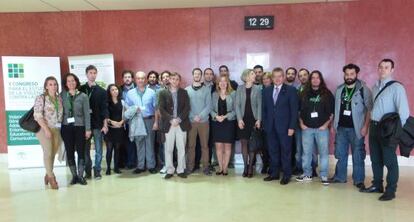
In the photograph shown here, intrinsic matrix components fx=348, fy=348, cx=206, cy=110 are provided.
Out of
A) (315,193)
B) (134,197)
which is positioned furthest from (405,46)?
(134,197)

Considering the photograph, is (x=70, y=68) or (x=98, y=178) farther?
(x=70, y=68)

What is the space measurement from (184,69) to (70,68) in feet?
6.70

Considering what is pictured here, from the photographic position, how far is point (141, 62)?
656cm

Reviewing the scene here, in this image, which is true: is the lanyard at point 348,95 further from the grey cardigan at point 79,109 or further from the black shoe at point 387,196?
the grey cardigan at point 79,109

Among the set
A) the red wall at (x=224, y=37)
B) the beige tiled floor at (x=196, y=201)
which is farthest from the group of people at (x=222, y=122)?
the red wall at (x=224, y=37)

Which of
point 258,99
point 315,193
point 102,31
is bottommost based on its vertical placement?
point 315,193

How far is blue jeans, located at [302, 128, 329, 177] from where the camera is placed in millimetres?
4727

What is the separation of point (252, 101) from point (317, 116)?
0.90 m

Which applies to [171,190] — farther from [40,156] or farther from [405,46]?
[405,46]

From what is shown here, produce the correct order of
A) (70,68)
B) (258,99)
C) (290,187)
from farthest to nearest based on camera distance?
(70,68)
(258,99)
(290,187)

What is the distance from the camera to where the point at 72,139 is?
473 cm

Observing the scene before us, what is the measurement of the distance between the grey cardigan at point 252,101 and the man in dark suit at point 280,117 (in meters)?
0.10

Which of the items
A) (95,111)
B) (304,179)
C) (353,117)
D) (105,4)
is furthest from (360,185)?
(105,4)

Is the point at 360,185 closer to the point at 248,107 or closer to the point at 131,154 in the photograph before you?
the point at 248,107
